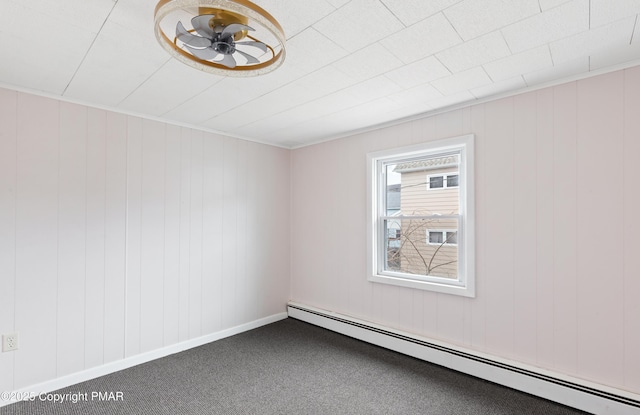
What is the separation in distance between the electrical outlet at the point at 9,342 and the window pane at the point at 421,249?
10.6 ft

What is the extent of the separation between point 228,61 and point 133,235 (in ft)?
6.97

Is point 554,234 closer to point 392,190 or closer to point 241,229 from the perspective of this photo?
point 392,190

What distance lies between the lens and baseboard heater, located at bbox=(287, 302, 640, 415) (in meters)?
2.16

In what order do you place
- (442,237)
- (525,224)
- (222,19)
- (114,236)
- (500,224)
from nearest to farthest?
1. (222,19)
2. (525,224)
3. (500,224)
4. (114,236)
5. (442,237)

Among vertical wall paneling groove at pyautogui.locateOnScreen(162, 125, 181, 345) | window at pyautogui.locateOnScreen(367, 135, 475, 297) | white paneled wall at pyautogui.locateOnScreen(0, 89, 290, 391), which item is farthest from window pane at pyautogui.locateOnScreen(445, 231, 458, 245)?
vertical wall paneling groove at pyautogui.locateOnScreen(162, 125, 181, 345)

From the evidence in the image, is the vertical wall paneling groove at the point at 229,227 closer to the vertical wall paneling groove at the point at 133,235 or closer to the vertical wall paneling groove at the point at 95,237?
the vertical wall paneling groove at the point at 133,235

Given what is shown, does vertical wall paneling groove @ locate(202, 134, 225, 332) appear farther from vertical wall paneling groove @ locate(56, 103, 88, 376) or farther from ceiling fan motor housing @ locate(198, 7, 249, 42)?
ceiling fan motor housing @ locate(198, 7, 249, 42)

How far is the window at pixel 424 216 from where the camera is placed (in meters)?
2.97

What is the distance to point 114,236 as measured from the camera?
2.98m

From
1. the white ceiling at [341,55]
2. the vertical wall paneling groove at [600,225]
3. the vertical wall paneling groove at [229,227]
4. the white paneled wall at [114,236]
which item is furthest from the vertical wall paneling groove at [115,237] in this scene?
the vertical wall paneling groove at [600,225]

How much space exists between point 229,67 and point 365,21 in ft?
2.46

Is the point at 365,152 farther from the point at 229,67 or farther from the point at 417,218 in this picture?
the point at 229,67

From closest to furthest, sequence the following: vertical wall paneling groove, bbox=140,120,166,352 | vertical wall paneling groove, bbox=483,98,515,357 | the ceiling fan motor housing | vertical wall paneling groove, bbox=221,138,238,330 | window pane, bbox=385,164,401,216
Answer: the ceiling fan motor housing, vertical wall paneling groove, bbox=483,98,515,357, vertical wall paneling groove, bbox=140,120,166,352, window pane, bbox=385,164,401,216, vertical wall paneling groove, bbox=221,138,238,330

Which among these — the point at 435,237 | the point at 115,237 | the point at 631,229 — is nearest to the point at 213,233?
the point at 115,237
